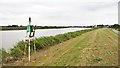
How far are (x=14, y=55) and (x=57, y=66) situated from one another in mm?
6332

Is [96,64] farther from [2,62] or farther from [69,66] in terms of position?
[2,62]

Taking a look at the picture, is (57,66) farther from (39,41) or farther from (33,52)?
(39,41)

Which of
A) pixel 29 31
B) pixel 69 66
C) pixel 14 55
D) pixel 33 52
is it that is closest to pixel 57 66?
pixel 69 66

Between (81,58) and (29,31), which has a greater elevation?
(29,31)

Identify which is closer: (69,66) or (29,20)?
(69,66)

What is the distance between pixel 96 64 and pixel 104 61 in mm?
833

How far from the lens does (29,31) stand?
48.8 feet

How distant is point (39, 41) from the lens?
2367 centimetres

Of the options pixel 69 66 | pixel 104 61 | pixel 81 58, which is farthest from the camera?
pixel 81 58

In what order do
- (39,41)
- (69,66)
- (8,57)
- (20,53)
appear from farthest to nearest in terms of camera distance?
(39,41) < (20,53) < (8,57) < (69,66)

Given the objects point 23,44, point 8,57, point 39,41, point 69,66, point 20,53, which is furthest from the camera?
point 39,41

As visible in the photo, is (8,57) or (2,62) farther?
(8,57)

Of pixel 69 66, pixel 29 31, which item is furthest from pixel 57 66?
pixel 29 31

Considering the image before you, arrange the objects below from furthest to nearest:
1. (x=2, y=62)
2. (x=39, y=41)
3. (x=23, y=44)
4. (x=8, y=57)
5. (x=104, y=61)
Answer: (x=39, y=41) < (x=23, y=44) < (x=8, y=57) < (x=2, y=62) < (x=104, y=61)
